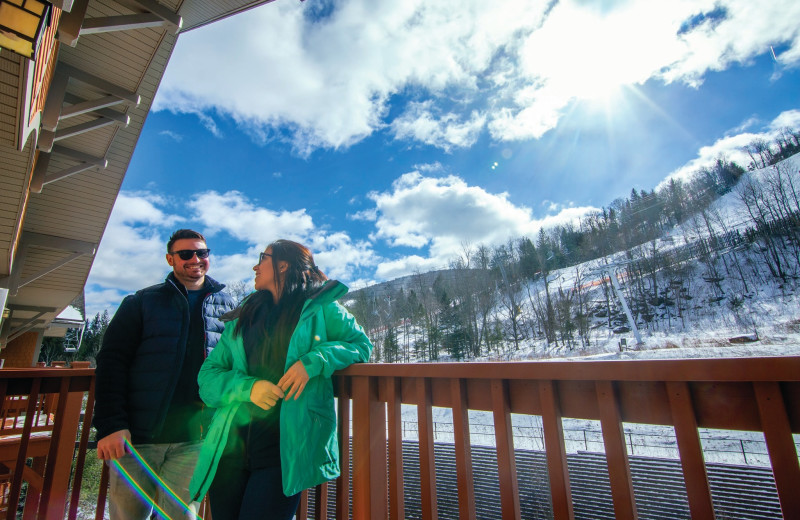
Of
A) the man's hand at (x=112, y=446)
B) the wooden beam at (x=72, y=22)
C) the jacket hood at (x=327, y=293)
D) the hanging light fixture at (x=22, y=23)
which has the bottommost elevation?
the man's hand at (x=112, y=446)

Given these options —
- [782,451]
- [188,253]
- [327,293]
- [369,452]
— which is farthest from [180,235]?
[782,451]

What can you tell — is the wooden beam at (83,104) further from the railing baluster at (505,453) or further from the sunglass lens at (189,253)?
the railing baluster at (505,453)

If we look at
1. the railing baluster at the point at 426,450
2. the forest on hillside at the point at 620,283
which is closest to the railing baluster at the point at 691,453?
the railing baluster at the point at 426,450

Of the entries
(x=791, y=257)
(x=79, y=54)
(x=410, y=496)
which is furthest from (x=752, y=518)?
(x=791, y=257)

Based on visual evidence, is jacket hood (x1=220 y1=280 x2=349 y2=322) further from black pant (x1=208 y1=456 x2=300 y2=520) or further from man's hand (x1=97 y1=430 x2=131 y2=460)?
man's hand (x1=97 y1=430 x2=131 y2=460)

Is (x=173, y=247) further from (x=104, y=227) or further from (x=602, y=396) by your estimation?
(x=104, y=227)

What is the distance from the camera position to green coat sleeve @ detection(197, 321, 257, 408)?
1266 mm

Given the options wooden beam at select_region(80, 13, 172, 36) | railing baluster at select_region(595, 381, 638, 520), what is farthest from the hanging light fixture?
railing baluster at select_region(595, 381, 638, 520)

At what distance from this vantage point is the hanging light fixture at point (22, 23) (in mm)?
1704

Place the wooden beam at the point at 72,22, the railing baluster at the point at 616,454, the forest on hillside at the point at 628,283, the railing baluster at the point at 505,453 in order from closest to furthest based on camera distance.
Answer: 1. the railing baluster at the point at 616,454
2. the railing baluster at the point at 505,453
3. the wooden beam at the point at 72,22
4. the forest on hillside at the point at 628,283

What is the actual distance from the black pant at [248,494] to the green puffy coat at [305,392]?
0.05 metres

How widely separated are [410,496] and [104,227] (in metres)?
9.86

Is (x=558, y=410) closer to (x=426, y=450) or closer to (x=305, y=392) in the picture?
(x=426, y=450)

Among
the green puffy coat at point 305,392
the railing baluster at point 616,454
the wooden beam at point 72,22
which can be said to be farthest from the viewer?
the wooden beam at point 72,22
